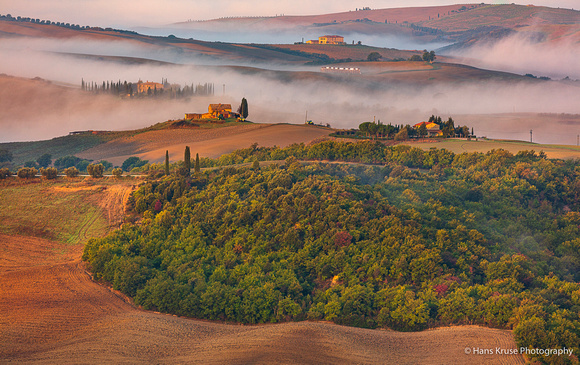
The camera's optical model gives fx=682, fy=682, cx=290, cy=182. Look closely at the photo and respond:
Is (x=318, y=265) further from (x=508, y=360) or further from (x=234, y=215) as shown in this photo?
(x=508, y=360)

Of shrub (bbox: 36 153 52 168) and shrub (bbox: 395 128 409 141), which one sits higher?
shrub (bbox: 395 128 409 141)

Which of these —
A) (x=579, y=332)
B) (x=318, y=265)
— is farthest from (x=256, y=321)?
(x=579, y=332)

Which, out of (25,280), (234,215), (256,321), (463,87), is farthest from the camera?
(463,87)

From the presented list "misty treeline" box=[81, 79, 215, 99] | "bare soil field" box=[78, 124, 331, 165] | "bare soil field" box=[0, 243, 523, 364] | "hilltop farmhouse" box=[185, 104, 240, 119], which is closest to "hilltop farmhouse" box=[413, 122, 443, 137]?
"bare soil field" box=[78, 124, 331, 165]

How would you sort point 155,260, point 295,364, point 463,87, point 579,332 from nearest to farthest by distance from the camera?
point 295,364, point 579,332, point 155,260, point 463,87

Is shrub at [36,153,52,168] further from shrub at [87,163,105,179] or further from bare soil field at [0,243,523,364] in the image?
bare soil field at [0,243,523,364]

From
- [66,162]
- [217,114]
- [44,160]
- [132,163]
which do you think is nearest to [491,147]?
[132,163]
